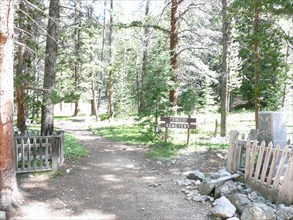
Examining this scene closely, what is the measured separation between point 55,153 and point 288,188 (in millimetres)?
6129

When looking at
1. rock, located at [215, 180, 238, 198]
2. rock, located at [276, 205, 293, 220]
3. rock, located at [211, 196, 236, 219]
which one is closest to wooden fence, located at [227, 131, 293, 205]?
rock, located at [276, 205, 293, 220]

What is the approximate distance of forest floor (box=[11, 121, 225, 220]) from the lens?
18.1ft

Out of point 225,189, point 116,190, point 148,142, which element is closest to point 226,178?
point 225,189

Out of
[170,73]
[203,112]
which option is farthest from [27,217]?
[203,112]

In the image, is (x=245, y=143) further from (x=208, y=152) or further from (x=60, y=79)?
(x=60, y=79)

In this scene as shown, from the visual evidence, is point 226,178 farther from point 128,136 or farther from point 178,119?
point 128,136

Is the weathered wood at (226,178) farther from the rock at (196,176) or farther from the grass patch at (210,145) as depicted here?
the grass patch at (210,145)

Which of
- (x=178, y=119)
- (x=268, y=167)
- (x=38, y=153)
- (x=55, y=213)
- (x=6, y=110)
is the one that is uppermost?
(x=6, y=110)

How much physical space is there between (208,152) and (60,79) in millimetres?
16755

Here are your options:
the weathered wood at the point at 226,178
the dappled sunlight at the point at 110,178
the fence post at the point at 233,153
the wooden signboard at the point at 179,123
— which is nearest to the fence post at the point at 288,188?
the weathered wood at the point at 226,178

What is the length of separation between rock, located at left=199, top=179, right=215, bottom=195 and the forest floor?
0.43 meters

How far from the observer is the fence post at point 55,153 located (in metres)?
7.83

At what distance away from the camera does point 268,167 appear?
615 centimetres

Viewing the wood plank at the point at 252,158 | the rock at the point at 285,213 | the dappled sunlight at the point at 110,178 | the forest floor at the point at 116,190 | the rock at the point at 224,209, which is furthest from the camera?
the dappled sunlight at the point at 110,178
